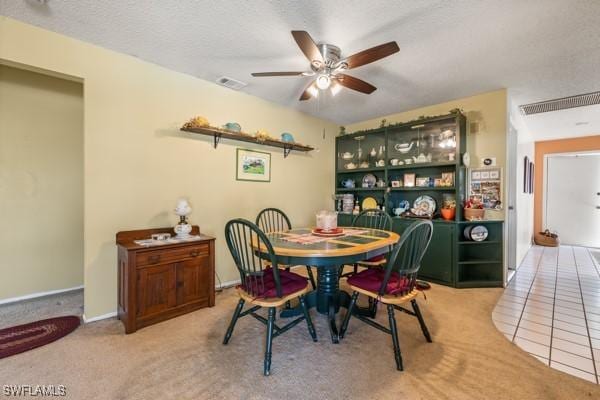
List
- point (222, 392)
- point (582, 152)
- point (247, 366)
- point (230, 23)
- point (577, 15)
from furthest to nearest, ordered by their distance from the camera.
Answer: point (582, 152) < point (230, 23) < point (577, 15) < point (247, 366) < point (222, 392)

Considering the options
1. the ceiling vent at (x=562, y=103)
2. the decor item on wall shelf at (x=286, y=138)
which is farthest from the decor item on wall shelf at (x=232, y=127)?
the ceiling vent at (x=562, y=103)

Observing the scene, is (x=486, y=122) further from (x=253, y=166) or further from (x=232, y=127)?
(x=232, y=127)

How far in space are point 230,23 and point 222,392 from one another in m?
2.55

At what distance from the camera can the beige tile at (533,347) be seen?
6.14 ft

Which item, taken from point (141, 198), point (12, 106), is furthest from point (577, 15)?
point (12, 106)

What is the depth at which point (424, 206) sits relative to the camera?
3.83m

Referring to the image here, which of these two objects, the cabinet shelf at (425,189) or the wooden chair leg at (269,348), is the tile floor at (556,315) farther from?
the wooden chair leg at (269,348)

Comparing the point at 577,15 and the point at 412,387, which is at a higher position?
the point at 577,15

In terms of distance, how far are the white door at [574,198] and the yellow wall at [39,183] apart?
8931 mm

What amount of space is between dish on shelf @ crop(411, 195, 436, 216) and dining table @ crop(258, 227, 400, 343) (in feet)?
5.27

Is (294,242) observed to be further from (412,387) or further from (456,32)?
(456,32)

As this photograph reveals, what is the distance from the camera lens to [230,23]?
2.05 metres

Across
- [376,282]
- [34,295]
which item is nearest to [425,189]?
[376,282]

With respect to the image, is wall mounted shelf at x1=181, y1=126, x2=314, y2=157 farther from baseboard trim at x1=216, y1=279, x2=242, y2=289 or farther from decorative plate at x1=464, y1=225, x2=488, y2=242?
decorative plate at x1=464, y1=225, x2=488, y2=242
